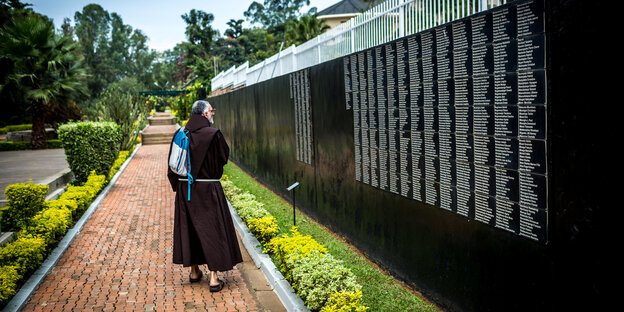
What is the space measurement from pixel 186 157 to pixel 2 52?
62.1ft

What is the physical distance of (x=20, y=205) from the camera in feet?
26.7

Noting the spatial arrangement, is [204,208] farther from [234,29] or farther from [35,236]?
[234,29]

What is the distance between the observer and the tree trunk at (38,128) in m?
24.7

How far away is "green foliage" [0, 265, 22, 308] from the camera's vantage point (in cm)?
500

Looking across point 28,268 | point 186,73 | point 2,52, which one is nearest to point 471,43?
point 28,268

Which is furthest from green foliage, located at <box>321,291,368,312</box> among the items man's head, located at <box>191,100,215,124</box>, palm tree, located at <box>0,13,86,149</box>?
palm tree, located at <box>0,13,86,149</box>

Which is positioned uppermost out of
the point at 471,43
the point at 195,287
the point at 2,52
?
the point at 2,52

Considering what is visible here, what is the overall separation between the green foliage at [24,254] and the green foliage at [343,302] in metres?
3.60

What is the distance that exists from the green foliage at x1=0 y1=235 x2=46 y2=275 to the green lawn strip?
2.78m

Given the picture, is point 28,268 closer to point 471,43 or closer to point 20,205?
point 20,205

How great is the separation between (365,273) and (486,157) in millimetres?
2437

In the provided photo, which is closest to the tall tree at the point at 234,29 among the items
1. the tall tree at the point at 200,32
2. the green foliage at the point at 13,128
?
the tall tree at the point at 200,32

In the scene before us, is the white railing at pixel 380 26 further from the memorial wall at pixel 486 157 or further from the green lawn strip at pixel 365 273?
the green lawn strip at pixel 365 273

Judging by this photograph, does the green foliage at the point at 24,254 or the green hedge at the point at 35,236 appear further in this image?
the green foliage at the point at 24,254
